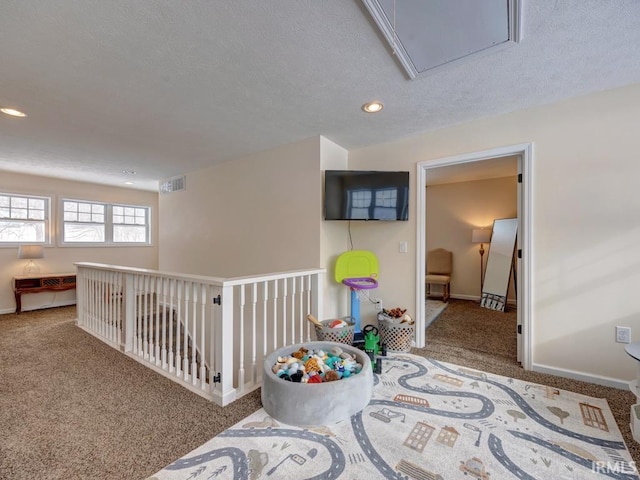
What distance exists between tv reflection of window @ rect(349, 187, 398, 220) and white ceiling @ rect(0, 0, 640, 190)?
25.6 inches

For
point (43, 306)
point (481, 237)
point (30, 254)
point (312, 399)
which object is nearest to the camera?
point (312, 399)

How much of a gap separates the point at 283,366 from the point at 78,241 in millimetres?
5841

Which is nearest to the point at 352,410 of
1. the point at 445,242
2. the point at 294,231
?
the point at 294,231

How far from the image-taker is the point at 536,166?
2.49 metres

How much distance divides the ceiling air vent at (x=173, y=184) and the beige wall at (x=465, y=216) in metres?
4.81

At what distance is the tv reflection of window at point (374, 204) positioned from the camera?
3096mm

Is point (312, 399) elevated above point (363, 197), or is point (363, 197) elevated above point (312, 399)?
point (363, 197)

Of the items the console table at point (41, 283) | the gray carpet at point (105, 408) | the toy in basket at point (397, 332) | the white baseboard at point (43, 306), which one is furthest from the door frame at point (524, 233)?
the white baseboard at point (43, 306)

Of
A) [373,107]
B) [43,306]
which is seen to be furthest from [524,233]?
[43,306]

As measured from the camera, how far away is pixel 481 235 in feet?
17.1

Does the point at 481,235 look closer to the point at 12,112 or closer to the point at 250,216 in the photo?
the point at 250,216

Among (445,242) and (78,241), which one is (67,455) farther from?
(445,242)

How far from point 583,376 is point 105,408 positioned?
3.66 meters

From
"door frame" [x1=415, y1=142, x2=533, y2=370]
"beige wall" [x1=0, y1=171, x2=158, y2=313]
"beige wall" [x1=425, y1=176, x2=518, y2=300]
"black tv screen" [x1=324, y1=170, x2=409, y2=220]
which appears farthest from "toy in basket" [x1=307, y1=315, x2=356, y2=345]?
"beige wall" [x1=0, y1=171, x2=158, y2=313]
